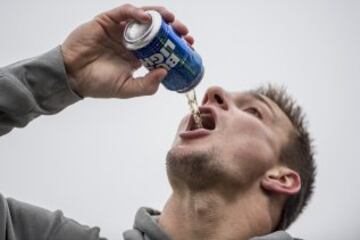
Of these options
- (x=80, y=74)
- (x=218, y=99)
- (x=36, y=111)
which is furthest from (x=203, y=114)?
(x=36, y=111)

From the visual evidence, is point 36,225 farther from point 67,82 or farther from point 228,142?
point 228,142

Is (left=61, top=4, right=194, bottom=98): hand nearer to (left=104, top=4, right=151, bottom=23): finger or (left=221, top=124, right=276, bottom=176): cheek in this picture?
(left=104, top=4, right=151, bottom=23): finger

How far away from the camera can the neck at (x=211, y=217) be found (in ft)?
5.93

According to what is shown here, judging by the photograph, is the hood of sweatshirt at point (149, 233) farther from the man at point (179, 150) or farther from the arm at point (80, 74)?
the arm at point (80, 74)

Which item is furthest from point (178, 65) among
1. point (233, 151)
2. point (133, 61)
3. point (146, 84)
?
point (233, 151)

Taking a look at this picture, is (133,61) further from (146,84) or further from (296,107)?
(296,107)

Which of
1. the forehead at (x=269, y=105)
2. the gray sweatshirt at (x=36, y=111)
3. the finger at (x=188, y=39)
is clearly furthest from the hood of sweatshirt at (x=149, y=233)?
the finger at (x=188, y=39)

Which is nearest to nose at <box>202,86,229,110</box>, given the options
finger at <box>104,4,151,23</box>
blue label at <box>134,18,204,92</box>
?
blue label at <box>134,18,204,92</box>

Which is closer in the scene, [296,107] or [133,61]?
[133,61]

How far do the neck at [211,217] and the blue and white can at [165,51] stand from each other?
0.42 meters

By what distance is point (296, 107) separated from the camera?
2.21 meters

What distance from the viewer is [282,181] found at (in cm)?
198

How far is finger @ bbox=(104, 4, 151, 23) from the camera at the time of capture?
5.33 ft

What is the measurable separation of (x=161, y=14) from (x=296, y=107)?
0.85 m
